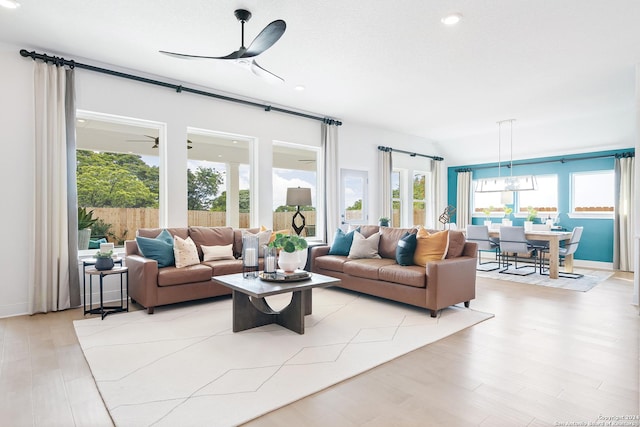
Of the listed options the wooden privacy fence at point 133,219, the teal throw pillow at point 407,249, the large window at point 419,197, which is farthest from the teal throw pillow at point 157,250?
the large window at point 419,197

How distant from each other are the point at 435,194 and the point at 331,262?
5233mm

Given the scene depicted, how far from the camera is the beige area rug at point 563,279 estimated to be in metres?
5.31

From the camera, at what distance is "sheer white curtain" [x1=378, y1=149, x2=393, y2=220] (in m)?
7.59

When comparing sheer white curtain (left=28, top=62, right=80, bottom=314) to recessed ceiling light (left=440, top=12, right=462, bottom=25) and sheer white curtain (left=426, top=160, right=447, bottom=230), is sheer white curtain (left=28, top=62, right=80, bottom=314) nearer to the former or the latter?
recessed ceiling light (left=440, top=12, right=462, bottom=25)

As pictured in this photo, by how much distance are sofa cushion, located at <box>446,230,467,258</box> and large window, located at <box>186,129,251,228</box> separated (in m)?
3.05

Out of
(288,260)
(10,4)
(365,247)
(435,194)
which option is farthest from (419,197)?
(10,4)

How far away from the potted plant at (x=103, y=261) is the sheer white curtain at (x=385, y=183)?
5.17 metres

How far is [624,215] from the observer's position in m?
6.74

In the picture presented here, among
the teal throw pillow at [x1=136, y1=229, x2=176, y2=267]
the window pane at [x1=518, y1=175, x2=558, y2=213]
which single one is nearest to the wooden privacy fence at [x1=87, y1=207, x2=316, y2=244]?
the teal throw pillow at [x1=136, y1=229, x2=176, y2=267]

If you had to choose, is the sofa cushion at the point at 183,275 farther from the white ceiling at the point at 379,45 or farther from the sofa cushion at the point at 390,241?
the white ceiling at the point at 379,45

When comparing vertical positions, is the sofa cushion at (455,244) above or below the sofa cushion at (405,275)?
above

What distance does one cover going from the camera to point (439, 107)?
6.06 m

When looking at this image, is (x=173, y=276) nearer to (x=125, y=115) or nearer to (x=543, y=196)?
(x=125, y=115)

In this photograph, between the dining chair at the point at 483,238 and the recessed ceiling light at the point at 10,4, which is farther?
the dining chair at the point at 483,238
